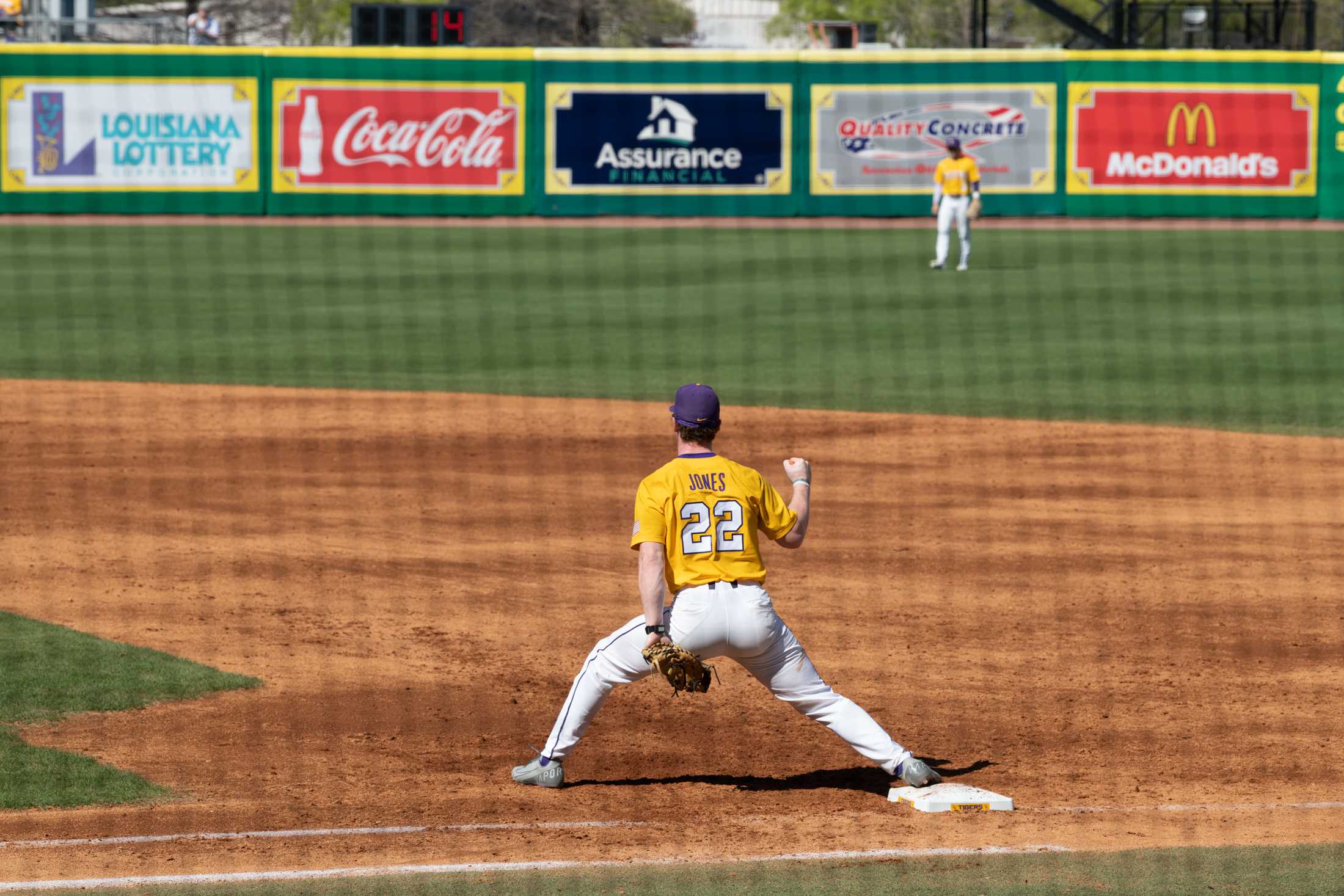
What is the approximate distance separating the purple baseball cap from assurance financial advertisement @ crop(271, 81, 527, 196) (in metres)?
26.8

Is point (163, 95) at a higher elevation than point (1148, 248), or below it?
higher

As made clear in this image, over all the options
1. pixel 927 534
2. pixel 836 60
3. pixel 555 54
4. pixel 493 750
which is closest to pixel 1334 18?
pixel 836 60

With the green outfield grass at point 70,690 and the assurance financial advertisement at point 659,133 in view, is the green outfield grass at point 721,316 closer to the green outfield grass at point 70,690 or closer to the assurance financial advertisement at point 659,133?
the assurance financial advertisement at point 659,133

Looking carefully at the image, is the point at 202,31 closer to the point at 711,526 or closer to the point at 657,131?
the point at 657,131

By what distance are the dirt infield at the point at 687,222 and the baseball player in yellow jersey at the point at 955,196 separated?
22.9 feet

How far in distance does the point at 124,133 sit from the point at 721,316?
1475cm

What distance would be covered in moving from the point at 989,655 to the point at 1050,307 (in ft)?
47.4

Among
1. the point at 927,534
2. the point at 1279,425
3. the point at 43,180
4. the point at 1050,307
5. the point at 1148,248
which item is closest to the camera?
the point at 927,534

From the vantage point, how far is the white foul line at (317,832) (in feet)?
18.2

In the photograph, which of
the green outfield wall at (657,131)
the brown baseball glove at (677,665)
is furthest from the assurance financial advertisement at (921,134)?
the brown baseball glove at (677,665)

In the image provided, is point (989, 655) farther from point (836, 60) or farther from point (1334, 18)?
point (1334, 18)

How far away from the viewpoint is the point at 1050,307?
Answer: 22000 mm

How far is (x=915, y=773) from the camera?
19.9 ft

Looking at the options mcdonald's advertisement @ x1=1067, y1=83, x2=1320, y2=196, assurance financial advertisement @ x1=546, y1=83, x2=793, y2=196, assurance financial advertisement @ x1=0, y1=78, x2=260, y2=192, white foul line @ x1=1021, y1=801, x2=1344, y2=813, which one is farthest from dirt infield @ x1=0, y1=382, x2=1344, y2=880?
mcdonald's advertisement @ x1=1067, y1=83, x2=1320, y2=196
